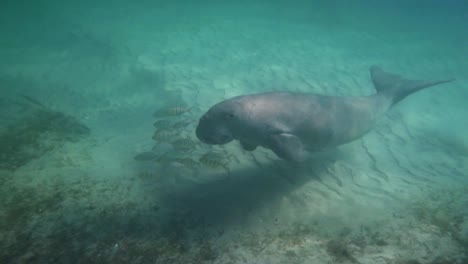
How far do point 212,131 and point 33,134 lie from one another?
4996 millimetres

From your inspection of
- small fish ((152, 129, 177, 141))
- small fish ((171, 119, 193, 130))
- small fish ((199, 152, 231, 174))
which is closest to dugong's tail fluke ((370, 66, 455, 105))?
small fish ((199, 152, 231, 174))

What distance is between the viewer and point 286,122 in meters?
5.49

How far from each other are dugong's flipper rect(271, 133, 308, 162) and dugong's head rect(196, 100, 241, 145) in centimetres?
78

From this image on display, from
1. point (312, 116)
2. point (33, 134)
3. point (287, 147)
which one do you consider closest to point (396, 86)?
point (312, 116)

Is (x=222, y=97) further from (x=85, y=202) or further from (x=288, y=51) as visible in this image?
(x=288, y=51)

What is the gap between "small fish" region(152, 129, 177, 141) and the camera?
6990 millimetres

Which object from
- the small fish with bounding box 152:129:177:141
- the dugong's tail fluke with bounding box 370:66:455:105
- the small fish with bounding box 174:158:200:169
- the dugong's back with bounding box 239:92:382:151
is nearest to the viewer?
the dugong's back with bounding box 239:92:382:151

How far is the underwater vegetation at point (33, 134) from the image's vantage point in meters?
6.23

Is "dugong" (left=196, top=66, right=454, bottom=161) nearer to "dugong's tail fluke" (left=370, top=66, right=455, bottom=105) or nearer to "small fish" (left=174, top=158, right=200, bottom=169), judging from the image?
"small fish" (left=174, top=158, right=200, bottom=169)

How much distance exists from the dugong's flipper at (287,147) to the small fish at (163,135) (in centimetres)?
293

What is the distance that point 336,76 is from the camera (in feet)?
41.6

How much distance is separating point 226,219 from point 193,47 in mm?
14091

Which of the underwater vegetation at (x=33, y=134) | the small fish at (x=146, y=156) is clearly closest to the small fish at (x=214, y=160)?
the small fish at (x=146, y=156)

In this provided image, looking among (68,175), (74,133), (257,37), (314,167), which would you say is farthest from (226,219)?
(257,37)
